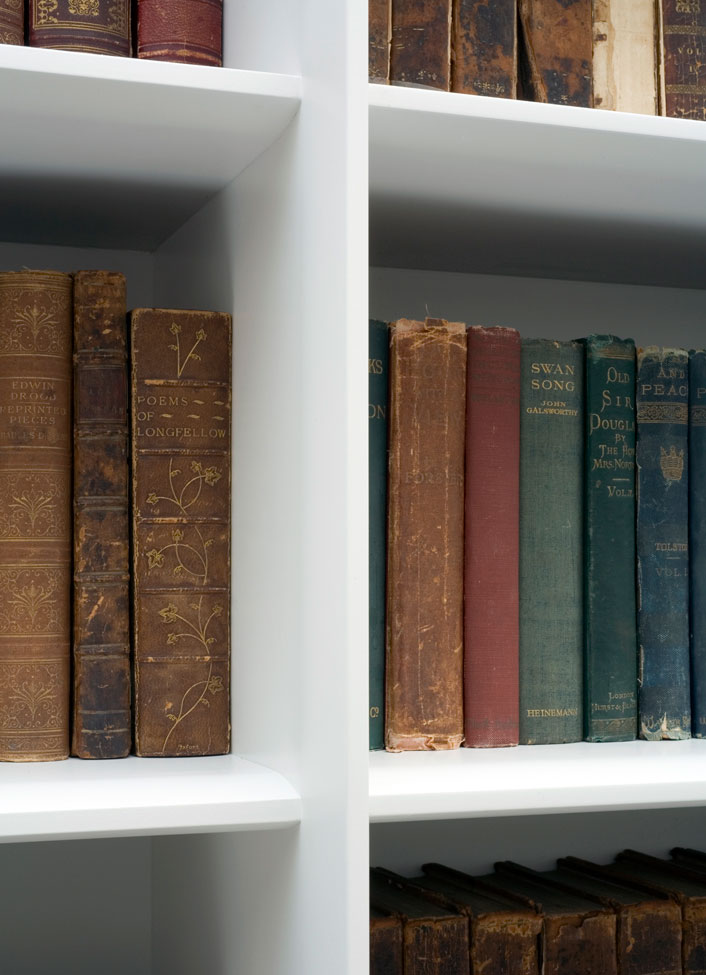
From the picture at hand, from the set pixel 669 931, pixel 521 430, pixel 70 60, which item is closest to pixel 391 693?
pixel 521 430

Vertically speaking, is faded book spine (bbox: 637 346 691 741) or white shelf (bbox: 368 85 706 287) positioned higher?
white shelf (bbox: 368 85 706 287)

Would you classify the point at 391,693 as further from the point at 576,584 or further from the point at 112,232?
the point at 112,232

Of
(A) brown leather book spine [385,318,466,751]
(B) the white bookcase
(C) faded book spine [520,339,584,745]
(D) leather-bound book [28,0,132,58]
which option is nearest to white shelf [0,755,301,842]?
(B) the white bookcase

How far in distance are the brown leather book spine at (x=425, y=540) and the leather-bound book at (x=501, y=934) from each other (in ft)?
0.53

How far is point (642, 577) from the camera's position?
2.96 feet

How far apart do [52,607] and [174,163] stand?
330mm

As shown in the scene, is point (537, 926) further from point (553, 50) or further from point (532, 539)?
point (553, 50)

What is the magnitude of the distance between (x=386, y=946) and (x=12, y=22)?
27.7 inches

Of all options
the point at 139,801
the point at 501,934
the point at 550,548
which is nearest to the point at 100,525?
the point at 139,801

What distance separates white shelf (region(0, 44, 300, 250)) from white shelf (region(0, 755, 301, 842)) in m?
0.42

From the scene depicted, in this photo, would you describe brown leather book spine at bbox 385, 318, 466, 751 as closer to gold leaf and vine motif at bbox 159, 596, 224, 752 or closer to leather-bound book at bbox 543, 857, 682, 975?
gold leaf and vine motif at bbox 159, 596, 224, 752

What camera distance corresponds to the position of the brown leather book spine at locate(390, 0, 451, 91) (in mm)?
790

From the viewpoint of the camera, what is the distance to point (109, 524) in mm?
829

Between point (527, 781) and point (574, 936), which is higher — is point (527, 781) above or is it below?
above
